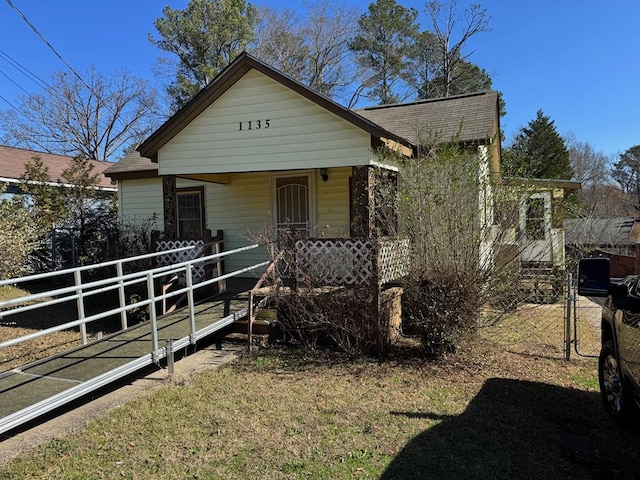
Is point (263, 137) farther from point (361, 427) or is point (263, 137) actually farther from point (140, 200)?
point (140, 200)


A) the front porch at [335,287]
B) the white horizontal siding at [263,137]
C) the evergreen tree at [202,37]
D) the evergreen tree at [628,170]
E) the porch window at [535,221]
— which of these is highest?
the evergreen tree at [202,37]

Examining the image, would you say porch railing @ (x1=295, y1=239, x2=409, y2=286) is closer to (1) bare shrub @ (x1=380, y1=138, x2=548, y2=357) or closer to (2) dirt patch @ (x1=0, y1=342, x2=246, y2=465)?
(1) bare shrub @ (x1=380, y1=138, x2=548, y2=357)

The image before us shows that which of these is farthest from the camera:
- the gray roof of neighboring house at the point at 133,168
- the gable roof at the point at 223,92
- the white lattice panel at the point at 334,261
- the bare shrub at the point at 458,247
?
the gray roof of neighboring house at the point at 133,168

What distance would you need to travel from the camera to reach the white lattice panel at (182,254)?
9.45 m

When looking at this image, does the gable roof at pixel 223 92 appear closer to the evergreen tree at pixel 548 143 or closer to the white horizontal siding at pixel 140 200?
the white horizontal siding at pixel 140 200

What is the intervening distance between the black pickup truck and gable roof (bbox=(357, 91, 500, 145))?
584 centimetres

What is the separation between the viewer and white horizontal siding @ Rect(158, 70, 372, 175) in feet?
26.9

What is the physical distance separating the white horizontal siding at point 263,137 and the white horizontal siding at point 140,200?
3.72 m

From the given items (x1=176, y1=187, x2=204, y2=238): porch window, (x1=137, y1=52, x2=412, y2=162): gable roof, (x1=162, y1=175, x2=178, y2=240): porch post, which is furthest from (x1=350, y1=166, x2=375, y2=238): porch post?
(x1=176, y1=187, x2=204, y2=238): porch window

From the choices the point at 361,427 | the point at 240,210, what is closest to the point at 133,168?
the point at 240,210

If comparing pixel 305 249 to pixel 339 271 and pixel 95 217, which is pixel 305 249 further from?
pixel 95 217

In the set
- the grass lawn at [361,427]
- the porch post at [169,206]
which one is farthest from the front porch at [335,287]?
the porch post at [169,206]

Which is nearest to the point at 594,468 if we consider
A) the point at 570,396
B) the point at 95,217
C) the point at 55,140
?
the point at 570,396

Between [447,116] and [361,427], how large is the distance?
9368mm
